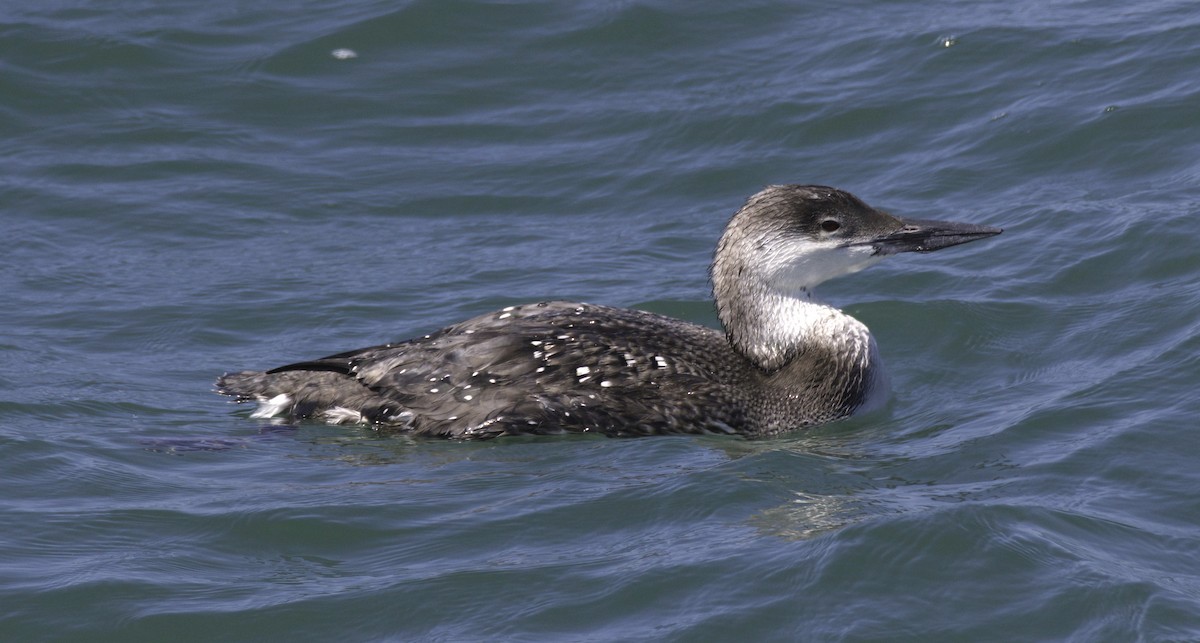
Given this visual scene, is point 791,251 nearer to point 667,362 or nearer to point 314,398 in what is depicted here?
point 667,362

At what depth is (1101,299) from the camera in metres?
8.86

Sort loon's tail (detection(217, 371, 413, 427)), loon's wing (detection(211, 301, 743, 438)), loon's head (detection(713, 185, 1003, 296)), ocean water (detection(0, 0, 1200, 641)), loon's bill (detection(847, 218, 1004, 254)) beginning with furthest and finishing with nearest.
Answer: loon's bill (detection(847, 218, 1004, 254)) < loon's head (detection(713, 185, 1003, 296)) < loon's tail (detection(217, 371, 413, 427)) < loon's wing (detection(211, 301, 743, 438)) < ocean water (detection(0, 0, 1200, 641))

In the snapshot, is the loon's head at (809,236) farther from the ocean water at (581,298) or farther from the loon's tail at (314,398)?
the loon's tail at (314,398)

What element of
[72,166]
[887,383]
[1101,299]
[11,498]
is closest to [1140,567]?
[887,383]

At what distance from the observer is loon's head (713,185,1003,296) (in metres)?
8.02

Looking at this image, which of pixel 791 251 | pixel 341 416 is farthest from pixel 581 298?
pixel 341 416

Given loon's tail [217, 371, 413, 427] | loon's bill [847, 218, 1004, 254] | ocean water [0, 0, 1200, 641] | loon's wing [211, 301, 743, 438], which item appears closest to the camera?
ocean water [0, 0, 1200, 641]

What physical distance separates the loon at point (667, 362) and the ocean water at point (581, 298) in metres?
0.14

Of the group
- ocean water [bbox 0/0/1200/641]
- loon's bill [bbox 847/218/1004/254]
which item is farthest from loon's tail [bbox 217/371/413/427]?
loon's bill [bbox 847/218/1004/254]

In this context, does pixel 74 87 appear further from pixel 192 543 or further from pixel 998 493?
pixel 998 493

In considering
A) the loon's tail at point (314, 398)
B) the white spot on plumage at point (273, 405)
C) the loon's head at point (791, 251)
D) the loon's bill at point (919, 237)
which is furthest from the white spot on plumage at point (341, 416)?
the loon's bill at point (919, 237)

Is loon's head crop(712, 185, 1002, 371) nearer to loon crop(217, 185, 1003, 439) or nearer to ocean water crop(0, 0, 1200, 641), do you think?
loon crop(217, 185, 1003, 439)

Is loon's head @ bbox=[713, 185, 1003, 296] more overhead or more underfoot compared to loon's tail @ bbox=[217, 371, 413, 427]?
more overhead

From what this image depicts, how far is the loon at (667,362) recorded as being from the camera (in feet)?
25.4
